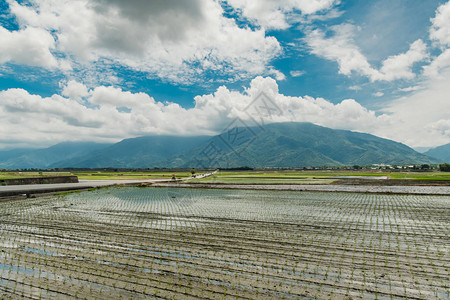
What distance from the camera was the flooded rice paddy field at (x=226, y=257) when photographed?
7.43 m

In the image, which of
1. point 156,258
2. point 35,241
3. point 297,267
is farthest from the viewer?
point 35,241

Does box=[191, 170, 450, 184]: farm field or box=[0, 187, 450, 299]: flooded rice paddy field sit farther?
box=[191, 170, 450, 184]: farm field

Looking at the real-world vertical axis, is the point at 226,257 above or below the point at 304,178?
above

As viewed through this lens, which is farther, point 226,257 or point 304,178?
point 304,178

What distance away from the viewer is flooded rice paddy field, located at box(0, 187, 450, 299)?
743cm

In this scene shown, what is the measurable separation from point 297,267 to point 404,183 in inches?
1869

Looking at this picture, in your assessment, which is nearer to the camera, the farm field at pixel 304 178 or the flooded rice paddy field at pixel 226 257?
the flooded rice paddy field at pixel 226 257

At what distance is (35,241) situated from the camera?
1225 cm

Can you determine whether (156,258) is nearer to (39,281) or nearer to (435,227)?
(39,281)

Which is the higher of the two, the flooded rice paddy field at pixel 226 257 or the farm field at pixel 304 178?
the flooded rice paddy field at pixel 226 257

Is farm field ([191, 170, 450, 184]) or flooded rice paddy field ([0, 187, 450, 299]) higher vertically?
flooded rice paddy field ([0, 187, 450, 299])

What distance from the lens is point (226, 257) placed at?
9922 millimetres

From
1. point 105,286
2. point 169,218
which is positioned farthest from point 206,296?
point 169,218

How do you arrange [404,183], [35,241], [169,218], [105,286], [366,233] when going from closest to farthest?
[105,286] → [35,241] → [366,233] → [169,218] → [404,183]
